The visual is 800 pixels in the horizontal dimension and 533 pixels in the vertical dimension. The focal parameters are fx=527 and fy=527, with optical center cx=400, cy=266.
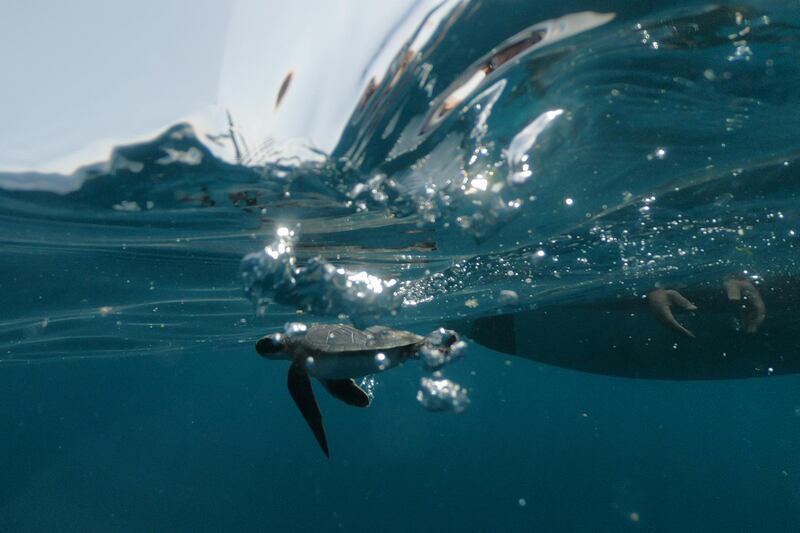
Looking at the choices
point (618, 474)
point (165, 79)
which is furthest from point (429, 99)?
point (618, 474)

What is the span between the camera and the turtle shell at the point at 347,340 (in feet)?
21.5

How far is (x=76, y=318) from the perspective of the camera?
18625 millimetres

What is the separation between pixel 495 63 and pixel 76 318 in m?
18.2

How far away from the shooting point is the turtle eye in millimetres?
6711

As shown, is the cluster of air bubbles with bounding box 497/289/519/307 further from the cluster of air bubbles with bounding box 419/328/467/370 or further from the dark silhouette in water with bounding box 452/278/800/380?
the cluster of air bubbles with bounding box 419/328/467/370

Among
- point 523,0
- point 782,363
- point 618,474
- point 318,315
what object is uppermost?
point 523,0

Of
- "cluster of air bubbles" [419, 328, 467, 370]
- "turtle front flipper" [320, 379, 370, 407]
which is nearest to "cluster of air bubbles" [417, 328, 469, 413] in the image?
"cluster of air bubbles" [419, 328, 467, 370]

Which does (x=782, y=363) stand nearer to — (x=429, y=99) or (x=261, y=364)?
(x=429, y=99)

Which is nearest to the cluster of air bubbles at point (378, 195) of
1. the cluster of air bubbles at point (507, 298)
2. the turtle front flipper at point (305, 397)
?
the turtle front flipper at point (305, 397)

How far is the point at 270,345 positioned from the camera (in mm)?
6750

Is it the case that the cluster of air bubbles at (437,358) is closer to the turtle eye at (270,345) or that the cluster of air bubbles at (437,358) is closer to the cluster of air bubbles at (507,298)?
the turtle eye at (270,345)

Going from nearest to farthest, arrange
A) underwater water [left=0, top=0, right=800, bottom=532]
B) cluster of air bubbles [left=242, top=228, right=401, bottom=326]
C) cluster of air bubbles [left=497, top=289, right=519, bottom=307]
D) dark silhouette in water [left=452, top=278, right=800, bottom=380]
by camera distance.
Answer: underwater water [left=0, top=0, right=800, bottom=532] → cluster of air bubbles [left=242, top=228, right=401, bottom=326] → dark silhouette in water [left=452, top=278, right=800, bottom=380] → cluster of air bubbles [left=497, top=289, right=519, bottom=307]

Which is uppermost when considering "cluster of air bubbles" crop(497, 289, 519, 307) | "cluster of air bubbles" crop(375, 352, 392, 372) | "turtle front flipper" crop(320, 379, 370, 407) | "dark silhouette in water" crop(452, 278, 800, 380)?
"cluster of air bubbles" crop(375, 352, 392, 372)

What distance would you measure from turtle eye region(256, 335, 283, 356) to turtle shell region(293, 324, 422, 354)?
22 centimetres
